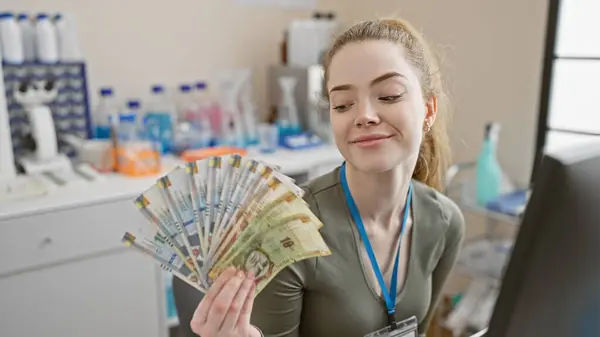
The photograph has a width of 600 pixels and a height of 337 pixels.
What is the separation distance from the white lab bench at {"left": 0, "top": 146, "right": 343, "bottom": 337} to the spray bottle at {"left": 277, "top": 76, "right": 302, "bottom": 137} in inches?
33.1

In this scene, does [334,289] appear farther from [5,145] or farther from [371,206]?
[5,145]

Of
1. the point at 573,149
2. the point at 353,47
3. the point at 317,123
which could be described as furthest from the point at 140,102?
the point at 573,149

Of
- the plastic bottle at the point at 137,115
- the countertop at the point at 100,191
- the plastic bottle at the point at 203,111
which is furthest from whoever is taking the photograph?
the plastic bottle at the point at 203,111

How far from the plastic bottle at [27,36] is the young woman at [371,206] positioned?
4.95 ft

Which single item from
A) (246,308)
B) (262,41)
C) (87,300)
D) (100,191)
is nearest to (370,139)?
(246,308)

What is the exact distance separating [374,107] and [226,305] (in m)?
0.46

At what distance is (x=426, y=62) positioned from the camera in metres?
1.16

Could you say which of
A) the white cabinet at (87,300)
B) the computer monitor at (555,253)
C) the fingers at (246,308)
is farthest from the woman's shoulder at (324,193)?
the white cabinet at (87,300)

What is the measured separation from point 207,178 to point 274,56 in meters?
2.27

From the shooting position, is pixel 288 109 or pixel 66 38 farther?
pixel 288 109

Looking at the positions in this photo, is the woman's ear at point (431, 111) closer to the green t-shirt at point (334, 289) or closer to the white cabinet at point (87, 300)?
the green t-shirt at point (334, 289)

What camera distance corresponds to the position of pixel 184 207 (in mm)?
853

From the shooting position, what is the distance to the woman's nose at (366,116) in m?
1.02

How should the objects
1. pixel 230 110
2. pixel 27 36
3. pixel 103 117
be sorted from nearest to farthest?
pixel 27 36
pixel 103 117
pixel 230 110
